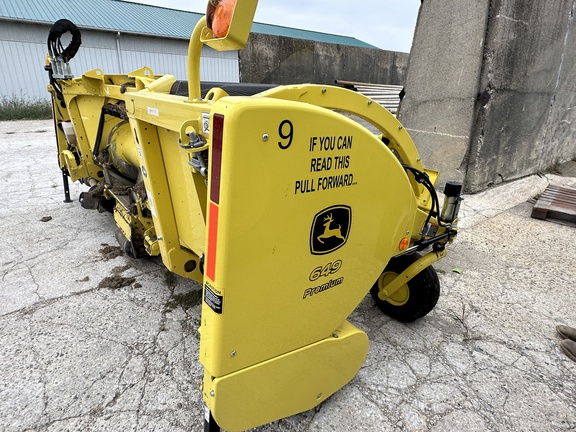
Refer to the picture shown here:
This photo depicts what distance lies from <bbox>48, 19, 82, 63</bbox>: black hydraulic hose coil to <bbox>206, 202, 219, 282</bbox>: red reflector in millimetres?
2798

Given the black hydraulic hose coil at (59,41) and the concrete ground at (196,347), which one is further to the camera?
the black hydraulic hose coil at (59,41)

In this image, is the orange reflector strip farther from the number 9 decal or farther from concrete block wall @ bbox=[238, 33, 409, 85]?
concrete block wall @ bbox=[238, 33, 409, 85]

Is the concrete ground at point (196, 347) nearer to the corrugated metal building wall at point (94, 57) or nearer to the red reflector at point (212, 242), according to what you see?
the red reflector at point (212, 242)

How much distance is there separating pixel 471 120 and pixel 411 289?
8.94 feet

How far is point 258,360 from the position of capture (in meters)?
1.31

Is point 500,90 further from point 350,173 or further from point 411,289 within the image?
point 350,173

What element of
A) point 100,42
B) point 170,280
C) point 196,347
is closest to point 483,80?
point 170,280

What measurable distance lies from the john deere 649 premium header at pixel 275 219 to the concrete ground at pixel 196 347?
341 mm

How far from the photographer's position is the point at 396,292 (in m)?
2.24

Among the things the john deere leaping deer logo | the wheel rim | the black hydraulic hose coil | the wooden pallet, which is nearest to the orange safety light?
the john deere leaping deer logo

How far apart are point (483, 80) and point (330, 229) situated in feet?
11.8

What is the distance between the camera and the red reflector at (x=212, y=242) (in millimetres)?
1094

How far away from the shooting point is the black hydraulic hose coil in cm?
304

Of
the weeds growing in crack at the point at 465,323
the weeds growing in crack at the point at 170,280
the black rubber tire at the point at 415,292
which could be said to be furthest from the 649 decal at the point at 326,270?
the weeds growing in crack at the point at 170,280
